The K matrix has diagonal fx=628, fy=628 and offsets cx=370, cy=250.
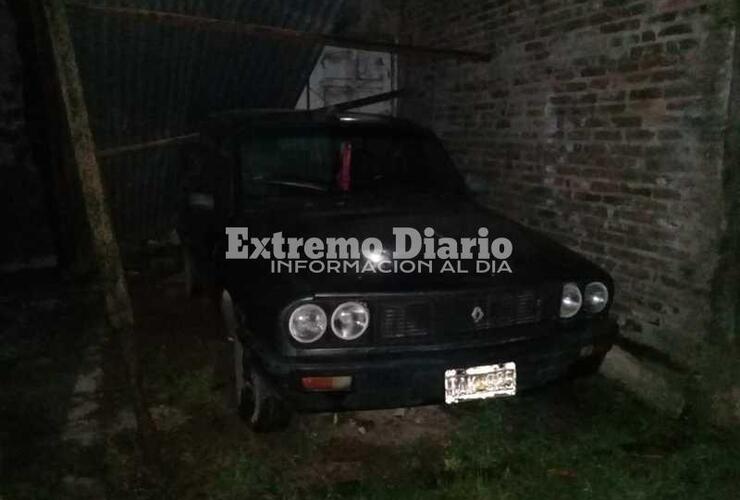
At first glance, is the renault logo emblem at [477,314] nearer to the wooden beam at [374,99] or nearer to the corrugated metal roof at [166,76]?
the corrugated metal roof at [166,76]

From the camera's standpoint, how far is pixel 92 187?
13.0 ft

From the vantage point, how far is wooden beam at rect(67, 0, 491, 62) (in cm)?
420

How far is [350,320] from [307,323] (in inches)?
8.0

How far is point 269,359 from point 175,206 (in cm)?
475

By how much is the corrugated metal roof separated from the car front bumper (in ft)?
11.4

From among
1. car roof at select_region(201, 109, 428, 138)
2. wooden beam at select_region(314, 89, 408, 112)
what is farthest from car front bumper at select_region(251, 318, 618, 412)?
wooden beam at select_region(314, 89, 408, 112)

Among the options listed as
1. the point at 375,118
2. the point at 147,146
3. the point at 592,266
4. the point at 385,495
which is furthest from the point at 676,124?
the point at 147,146

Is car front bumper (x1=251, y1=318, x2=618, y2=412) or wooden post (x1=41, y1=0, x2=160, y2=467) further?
wooden post (x1=41, y1=0, x2=160, y2=467)

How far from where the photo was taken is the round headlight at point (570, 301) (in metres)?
3.37

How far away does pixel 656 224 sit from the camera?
4.01 metres

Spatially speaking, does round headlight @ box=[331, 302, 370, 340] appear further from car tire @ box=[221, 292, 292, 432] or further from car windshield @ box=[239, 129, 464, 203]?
car windshield @ box=[239, 129, 464, 203]

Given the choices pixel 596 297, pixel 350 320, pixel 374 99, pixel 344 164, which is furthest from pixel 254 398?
pixel 374 99

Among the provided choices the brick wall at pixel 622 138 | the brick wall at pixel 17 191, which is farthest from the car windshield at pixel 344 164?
the brick wall at pixel 17 191

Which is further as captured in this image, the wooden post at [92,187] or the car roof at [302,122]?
the car roof at [302,122]
